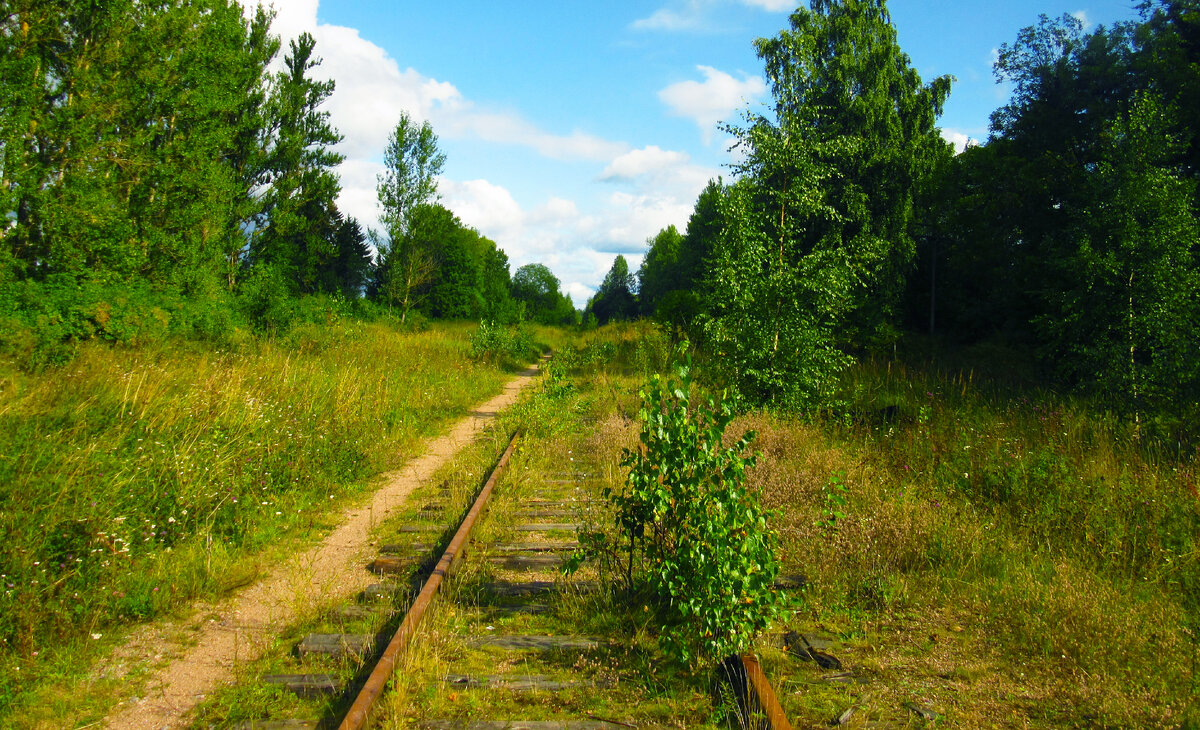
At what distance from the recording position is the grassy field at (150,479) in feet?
12.8

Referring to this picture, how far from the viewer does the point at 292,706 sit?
123 inches

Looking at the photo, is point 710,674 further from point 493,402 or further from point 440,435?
point 493,402

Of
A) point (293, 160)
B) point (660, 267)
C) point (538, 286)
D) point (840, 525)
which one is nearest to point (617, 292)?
point (538, 286)

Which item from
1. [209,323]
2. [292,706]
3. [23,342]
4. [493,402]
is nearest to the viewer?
[292,706]

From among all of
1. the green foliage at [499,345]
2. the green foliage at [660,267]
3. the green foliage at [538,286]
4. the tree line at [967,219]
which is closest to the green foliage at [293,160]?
the green foliage at [499,345]

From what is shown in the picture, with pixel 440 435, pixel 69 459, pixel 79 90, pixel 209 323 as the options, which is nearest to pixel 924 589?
pixel 69 459

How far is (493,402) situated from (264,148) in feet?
62.1

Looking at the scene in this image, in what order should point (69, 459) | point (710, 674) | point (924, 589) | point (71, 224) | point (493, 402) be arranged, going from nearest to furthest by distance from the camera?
point (710, 674)
point (924, 589)
point (69, 459)
point (71, 224)
point (493, 402)

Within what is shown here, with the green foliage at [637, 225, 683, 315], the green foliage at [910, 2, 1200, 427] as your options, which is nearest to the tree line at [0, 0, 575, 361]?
the green foliage at [910, 2, 1200, 427]

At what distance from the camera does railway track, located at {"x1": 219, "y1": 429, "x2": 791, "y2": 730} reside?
2.96 m

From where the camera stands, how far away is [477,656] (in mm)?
3574

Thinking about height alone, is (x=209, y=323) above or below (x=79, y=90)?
below

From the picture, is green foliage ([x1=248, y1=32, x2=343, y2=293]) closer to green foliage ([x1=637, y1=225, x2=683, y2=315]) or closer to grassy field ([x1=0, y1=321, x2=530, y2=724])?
grassy field ([x1=0, y1=321, x2=530, y2=724])

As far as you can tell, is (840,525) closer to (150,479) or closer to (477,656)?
(477,656)
